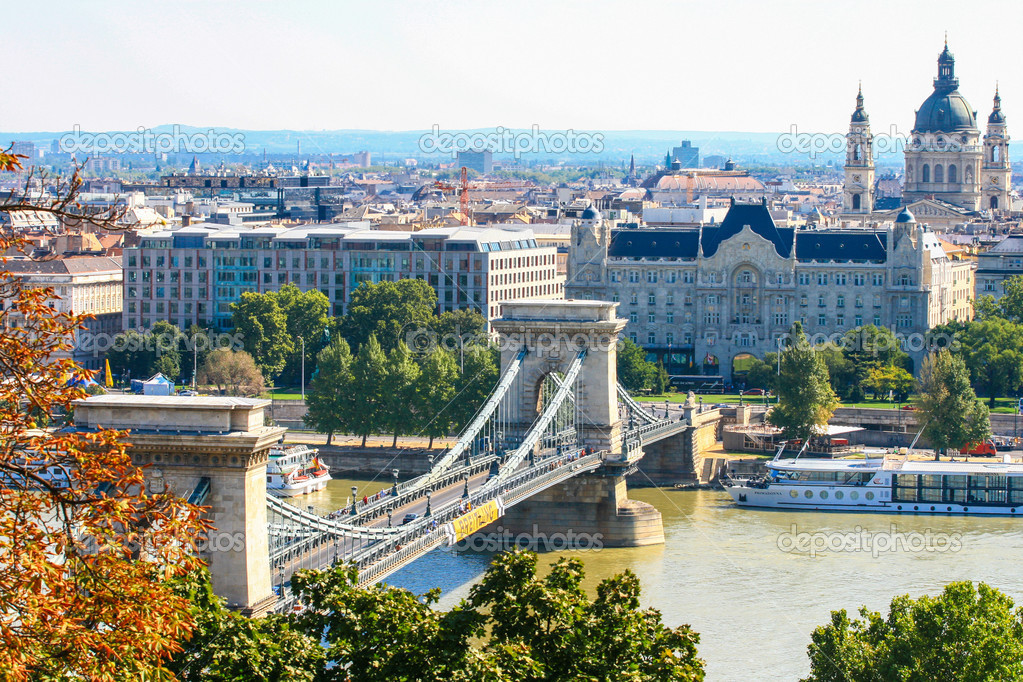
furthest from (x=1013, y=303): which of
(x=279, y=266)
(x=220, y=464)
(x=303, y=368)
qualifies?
(x=220, y=464)

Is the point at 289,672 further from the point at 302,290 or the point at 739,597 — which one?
the point at 302,290

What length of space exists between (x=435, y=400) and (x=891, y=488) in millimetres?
15259

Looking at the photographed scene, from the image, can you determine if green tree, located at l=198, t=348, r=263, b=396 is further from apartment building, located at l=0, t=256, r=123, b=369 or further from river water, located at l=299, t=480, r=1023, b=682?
river water, located at l=299, t=480, r=1023, b=682

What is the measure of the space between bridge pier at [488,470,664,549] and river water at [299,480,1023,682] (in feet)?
2.42

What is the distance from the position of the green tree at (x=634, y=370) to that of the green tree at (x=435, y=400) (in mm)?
11995

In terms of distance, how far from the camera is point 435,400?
205 ft

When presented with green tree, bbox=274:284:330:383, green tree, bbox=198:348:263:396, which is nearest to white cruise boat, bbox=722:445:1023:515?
green tree, bbox=198:348:263:396

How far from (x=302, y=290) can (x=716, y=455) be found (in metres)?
30.3

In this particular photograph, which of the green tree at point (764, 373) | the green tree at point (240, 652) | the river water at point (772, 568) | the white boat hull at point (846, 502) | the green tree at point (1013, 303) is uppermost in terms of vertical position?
the green tree at point (1013, 303)

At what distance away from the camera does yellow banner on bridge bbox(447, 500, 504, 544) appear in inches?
1463

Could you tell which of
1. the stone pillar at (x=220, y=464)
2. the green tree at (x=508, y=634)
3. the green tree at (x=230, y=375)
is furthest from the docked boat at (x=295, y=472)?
the green tree at (x=508, y=634)

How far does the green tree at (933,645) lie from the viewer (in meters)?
26.9

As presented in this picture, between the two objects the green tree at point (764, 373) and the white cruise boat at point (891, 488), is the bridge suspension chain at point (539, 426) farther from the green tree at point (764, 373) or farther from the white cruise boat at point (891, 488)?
the green tree at point (764, 373)

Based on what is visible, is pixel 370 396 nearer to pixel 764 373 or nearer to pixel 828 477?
pixel 828 477
